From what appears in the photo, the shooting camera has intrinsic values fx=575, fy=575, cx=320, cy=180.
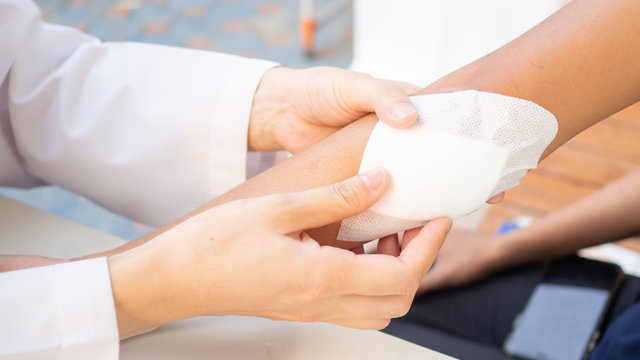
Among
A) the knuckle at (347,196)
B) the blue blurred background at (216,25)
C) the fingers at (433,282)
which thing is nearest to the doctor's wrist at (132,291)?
the knuckle at (347,196)

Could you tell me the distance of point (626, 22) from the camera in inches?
28.2

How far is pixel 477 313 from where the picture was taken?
40.3 inches

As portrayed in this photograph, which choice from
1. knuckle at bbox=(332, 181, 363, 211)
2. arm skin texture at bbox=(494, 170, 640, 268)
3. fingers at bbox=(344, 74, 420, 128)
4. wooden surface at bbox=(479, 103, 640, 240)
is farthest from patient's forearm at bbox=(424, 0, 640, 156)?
wooden surface at bbox=(479, 103, 640, 240)

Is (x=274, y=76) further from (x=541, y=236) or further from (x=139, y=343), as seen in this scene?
(x=541, y=236)

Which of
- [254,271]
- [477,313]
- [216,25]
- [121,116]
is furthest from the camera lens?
[216,25]

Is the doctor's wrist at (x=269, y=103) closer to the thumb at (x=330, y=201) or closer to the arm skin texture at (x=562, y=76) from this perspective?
the arm skin texture at (x=562, y=76)

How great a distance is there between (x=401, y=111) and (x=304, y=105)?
0.26 metres

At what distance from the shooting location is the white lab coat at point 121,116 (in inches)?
35.1

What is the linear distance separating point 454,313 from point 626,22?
56 centimetres

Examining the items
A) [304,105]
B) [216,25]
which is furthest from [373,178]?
[216,25]

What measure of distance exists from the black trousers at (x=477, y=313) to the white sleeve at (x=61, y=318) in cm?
53

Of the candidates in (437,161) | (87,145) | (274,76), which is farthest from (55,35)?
(437,161)

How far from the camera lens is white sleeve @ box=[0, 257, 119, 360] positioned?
1.97ft

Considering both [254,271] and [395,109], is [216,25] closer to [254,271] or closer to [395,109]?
[395,109]
